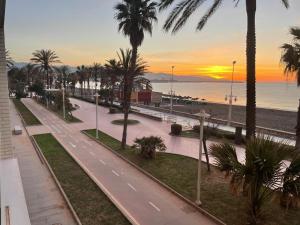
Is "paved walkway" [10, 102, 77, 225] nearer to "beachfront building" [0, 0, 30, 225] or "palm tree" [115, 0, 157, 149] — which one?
"beachfront building" [0, 0, 30, 225]

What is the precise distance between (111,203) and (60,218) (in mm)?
2425

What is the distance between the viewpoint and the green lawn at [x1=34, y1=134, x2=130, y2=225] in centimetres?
1278

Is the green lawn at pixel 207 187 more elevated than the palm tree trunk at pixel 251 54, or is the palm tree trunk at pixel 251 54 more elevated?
the palm tree trunk at pixel 251 54

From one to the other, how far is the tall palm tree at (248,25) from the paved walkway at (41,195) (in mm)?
8816

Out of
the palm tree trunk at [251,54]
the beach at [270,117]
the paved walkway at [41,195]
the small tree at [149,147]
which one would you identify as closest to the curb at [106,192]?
the paved walkway at [41,195]

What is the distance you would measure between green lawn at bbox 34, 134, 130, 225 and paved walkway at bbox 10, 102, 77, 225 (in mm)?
501

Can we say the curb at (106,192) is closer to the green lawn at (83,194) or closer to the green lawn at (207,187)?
the green lawn at (83,194)

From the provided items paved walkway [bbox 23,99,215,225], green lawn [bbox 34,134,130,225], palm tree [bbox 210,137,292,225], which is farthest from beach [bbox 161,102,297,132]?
palm tree [bbox 210,137,292,225]

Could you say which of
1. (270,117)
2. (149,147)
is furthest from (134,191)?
(270,117)

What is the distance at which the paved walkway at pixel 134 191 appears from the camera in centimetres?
1299

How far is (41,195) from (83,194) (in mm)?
2115

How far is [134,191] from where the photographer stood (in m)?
15.9

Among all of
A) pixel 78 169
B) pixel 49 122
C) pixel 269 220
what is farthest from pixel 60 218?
pixel 49 122

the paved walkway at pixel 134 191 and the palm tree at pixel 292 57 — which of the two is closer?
the paved walkway at pixel 134 191
